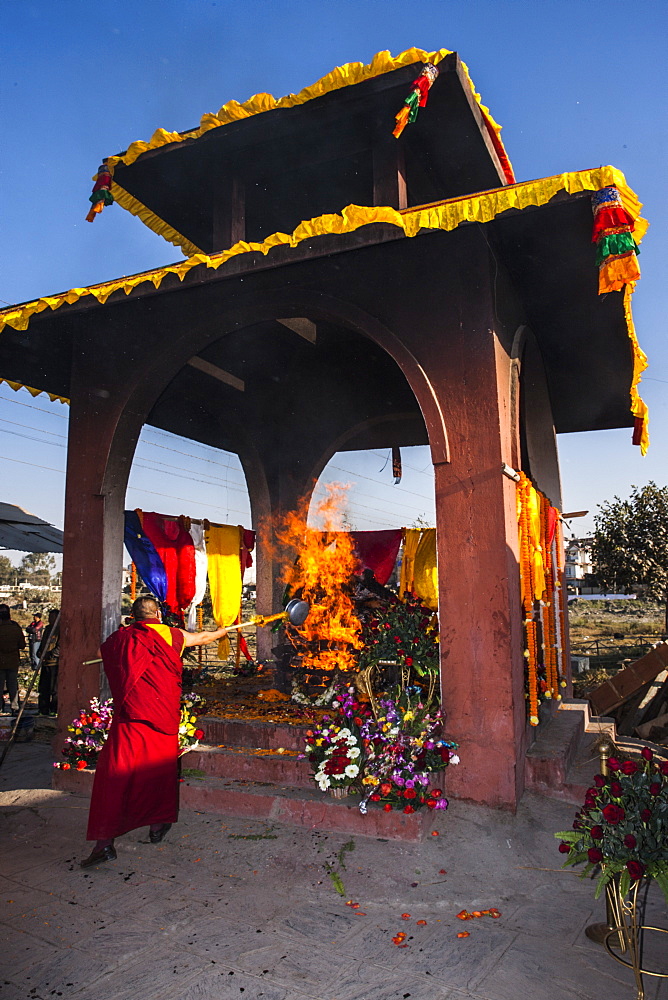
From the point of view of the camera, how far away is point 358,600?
8438 mm

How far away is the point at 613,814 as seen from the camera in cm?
310

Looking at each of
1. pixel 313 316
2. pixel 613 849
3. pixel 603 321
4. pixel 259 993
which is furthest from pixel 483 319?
pixel 259 993

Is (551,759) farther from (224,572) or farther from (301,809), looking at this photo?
(224,572)

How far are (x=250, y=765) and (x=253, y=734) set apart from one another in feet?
1.90

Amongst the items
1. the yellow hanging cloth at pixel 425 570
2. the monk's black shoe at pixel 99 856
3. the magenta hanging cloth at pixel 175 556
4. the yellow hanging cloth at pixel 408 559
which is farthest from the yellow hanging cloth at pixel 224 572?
the monk's black shoe at pixel 99 856

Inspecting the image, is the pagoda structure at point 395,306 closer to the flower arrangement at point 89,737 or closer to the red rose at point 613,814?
the flower arrangement at point 89,737

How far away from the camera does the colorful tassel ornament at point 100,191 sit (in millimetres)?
7039

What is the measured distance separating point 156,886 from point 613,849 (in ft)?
10.1

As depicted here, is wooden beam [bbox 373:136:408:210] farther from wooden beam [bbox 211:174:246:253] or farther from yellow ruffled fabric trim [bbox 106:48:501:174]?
wooden beam [bbox 211:174:246:253]

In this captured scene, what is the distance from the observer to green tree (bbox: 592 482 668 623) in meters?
20.7

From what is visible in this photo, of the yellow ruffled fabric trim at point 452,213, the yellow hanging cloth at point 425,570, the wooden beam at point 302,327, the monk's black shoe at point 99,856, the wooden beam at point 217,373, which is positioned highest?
the wooden beam at point 302,327

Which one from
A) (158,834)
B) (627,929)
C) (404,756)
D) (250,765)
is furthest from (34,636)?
(627,929)

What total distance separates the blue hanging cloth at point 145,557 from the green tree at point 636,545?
1690cm

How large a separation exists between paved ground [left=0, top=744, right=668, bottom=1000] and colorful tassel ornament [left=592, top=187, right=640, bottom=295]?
4371 mm
